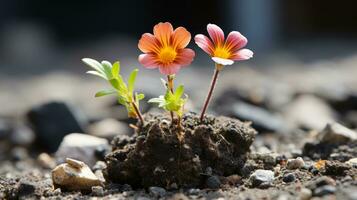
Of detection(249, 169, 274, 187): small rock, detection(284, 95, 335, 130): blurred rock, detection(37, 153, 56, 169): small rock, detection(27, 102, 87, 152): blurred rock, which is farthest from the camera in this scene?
Result: detection(284, 95, 335, 130): blurred rock

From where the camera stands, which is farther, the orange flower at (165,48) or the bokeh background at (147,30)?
the bokeh background at (147,30)

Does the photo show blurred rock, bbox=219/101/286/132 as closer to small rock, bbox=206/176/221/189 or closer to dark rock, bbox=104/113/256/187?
dark rock, bbox=104/113/256/187

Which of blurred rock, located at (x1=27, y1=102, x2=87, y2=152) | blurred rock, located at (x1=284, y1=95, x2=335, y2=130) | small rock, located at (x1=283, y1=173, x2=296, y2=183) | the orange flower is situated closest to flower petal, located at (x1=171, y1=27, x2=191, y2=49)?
the orange flower

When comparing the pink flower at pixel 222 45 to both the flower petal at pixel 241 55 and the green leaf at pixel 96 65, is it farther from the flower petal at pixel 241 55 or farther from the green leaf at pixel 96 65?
the green leaf at pixel 96 65

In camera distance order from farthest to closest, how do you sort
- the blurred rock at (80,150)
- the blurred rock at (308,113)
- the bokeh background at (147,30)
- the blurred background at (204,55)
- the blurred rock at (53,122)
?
1. the bokeh background at (147,30)
2. the blurred background at (204,55)
3. the blurred rock at (308,113)
4. the blurred rock at (53,122)
5. the blurred rock at (80,150)

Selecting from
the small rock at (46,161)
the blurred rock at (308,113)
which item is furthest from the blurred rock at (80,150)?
the blurred rock at (308,113)

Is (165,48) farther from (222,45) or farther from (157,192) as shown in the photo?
(157,192)

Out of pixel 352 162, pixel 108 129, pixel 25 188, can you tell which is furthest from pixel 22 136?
pixel 352 162
